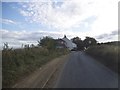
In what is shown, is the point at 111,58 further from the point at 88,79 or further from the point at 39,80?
the point at 39,80

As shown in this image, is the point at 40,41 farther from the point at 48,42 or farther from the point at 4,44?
the point at 4,44

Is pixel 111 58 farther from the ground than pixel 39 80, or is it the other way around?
pixel 111 58

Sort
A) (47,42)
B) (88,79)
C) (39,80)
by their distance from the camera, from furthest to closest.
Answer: (47,42)
(39,80)
(88,79)

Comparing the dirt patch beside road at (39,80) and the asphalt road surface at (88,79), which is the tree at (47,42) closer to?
the asphalt road surface at (88,79)

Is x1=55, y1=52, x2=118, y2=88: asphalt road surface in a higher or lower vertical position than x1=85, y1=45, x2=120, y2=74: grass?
lower

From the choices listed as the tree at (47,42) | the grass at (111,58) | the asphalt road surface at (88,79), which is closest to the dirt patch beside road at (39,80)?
the asphalt road surface at (88,79)

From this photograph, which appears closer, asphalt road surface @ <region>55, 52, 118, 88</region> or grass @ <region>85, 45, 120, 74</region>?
asphalt road surface @ <region>55, 52, 118, 88</region>

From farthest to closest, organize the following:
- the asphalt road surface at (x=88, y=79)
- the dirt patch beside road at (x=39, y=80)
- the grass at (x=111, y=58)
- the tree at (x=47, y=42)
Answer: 1. the tree at (x=47, y=42)
2. the grass at (x=111, y=58)
3. the dirt patch beside road at (x=39, y=80)
4. the asphalt road surface at (x=88, y=79)

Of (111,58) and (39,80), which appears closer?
(39,80)

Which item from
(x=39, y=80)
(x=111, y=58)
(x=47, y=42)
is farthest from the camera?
(x=47, y=42)

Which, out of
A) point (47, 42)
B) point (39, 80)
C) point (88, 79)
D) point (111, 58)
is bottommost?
point (39, 80)

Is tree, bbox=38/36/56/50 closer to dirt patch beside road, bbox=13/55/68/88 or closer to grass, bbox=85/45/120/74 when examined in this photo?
grass, bbox=85/45/120/74

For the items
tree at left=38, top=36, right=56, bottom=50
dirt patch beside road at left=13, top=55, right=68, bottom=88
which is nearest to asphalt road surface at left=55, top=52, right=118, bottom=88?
dirt patch beside road at left=13, top=55, right=68, bottom=88

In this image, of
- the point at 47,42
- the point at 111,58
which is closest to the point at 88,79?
the point at 111,58
